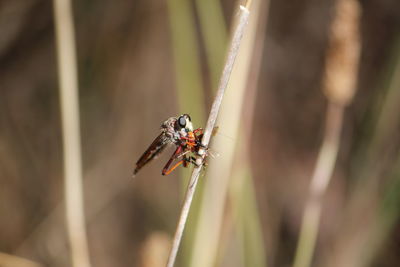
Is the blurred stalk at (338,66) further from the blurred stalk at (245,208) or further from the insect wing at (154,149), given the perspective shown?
the insect wing at (154,149)

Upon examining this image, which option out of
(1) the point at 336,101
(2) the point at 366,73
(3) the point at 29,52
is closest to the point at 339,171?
(2) the point at 366,73

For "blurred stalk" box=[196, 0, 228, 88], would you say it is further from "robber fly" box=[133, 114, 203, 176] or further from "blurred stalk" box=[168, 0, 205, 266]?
"robber fly" box=[133, 114, 203, 176]

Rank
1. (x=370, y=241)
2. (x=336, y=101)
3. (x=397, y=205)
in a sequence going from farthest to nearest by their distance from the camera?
(x=370, y=241) < (x=397, y=205) < (x=336, y=101)

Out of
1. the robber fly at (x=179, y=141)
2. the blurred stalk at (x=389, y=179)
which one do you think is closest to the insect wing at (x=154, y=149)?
the robber fly at (x=179, y=141)

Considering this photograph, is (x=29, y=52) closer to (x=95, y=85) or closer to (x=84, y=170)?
(x=95, y=85)

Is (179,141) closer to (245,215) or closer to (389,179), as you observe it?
(245,215)

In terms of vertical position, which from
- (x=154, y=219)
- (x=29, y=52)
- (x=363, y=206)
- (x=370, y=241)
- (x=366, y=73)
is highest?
(x=366, y=73)

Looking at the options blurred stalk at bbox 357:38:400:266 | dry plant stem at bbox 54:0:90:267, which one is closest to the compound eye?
dry plant stem at bbox 54:0:90:267
